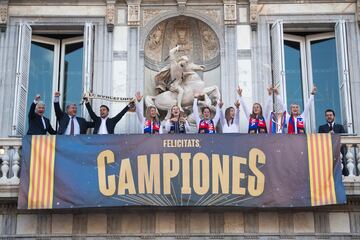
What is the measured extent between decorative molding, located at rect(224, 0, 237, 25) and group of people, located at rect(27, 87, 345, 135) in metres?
2.20

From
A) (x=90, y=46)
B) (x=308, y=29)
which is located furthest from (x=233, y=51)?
(x=90, y=46)

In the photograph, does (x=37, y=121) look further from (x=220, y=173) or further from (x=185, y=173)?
(x=220, y=173)

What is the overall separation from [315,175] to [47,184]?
18.2 ft

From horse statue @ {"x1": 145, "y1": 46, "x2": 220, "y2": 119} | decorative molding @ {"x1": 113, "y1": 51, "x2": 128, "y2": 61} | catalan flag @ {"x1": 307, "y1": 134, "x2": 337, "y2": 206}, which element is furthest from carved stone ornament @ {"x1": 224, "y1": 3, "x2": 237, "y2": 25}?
catalan flag @ {"x1": 307, "y1": 134, "x2": 337, "y2": 206}

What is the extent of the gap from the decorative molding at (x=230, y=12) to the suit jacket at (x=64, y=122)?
4.21 m

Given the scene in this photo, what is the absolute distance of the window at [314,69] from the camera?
19.5 metres

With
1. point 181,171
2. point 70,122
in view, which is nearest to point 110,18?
point 70,122

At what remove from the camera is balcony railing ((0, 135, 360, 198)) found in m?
17.2

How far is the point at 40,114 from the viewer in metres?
18.5

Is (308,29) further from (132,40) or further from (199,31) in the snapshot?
(132,40)

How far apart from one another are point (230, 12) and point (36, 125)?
5423 millimetres

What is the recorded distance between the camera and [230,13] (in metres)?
20.1

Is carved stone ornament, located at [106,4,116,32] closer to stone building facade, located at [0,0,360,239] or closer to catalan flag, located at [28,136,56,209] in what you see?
stone building facade, located at [0,0,360,239]

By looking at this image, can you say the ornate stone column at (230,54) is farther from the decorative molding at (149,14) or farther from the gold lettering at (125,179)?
the gold lettering at (125,179)
